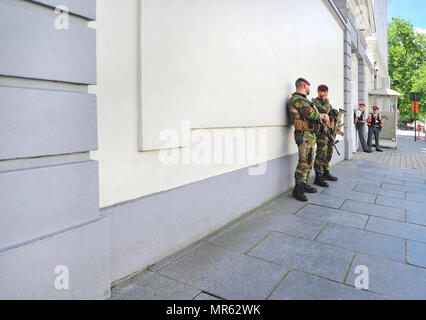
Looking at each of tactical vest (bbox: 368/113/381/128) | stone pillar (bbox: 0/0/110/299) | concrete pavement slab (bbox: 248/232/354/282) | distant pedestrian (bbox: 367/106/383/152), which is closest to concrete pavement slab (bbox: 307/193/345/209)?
concrete pavement slab (bbox: 248/232/354/282)

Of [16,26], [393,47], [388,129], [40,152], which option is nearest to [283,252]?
[40,152]

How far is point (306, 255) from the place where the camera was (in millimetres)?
3186

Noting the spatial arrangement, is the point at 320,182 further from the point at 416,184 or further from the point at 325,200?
the point at 416,184

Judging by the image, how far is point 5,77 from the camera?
71.5 inches

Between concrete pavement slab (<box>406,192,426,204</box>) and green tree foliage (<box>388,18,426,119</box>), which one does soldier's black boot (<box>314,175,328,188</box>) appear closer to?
concrete pavement slab (<box>406,192,426,204</box>)

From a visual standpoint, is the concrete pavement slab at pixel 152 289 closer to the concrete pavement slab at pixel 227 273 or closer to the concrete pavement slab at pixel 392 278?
the concrete pavement slab at pixel 227 273

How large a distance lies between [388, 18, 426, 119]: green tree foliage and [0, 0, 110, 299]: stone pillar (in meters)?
37.7

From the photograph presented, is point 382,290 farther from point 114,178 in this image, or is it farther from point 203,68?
point 203,68

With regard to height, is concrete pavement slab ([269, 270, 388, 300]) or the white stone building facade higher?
the white stone building facade

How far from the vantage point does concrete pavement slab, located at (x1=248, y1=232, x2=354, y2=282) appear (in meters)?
2.89

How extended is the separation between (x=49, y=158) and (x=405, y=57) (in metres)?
41.3

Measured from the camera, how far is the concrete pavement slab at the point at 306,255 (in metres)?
2.89

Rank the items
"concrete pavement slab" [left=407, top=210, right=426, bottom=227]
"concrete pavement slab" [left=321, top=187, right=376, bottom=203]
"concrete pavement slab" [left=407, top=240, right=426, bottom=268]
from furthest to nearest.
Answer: "concrete pavement slab" [left=321, top=187, right=376, bottom=203], "concrete pavement slab" [left=407, top=210, right=426, bottom=227], "concrete pavement slab" [left=407, top=240, right=426, bottom=268]

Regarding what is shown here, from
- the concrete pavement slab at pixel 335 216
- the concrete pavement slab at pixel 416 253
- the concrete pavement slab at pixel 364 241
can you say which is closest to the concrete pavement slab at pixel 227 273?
the concrete pavement slab at pixel 364 241
